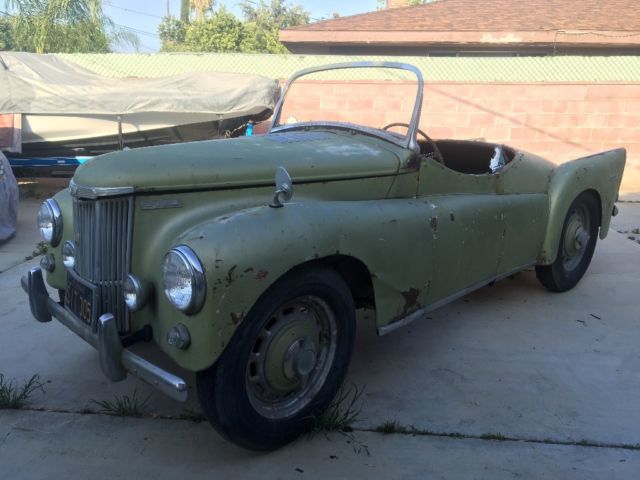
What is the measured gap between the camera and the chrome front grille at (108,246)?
2.24 meters

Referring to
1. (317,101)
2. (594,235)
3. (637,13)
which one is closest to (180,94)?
(317,101)

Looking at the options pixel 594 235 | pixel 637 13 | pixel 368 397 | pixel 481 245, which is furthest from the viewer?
pixel 637 13

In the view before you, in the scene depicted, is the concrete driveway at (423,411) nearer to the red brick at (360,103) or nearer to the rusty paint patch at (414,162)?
the rusty paint patch at (414,162)

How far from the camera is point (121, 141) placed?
8.35 meters

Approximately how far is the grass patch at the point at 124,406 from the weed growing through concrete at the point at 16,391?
0.35 m

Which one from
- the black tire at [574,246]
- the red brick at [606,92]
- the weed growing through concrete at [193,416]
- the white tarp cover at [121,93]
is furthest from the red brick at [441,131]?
the weed growing through concrete at [193,416]

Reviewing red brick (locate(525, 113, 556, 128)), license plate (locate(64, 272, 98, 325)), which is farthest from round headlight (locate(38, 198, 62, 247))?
red brick (locate(525, 113, 556, 128))

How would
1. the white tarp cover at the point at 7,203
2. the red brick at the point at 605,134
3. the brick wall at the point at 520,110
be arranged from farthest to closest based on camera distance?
the red brick at the point at 605,134 → the brick wall at the point at 520,110 → the white tarp cover at the point at 7,203

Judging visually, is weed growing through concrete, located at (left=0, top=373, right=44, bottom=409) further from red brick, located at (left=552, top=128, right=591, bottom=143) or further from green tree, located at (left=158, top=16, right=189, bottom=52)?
green tree, located at (left=158, top=16, right=189, bottom=52)

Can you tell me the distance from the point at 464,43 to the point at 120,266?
1139cm

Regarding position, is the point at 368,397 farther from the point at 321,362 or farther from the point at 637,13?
the point at 637,13

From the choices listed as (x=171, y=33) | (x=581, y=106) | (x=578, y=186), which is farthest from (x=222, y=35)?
(x=578, y=186)

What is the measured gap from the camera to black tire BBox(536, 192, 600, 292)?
421 centimetres

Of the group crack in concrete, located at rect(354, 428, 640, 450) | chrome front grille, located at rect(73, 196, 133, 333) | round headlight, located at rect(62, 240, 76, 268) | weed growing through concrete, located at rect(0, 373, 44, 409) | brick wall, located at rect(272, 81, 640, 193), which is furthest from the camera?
brick wall, located at rect(272, 81, 640, 193)
